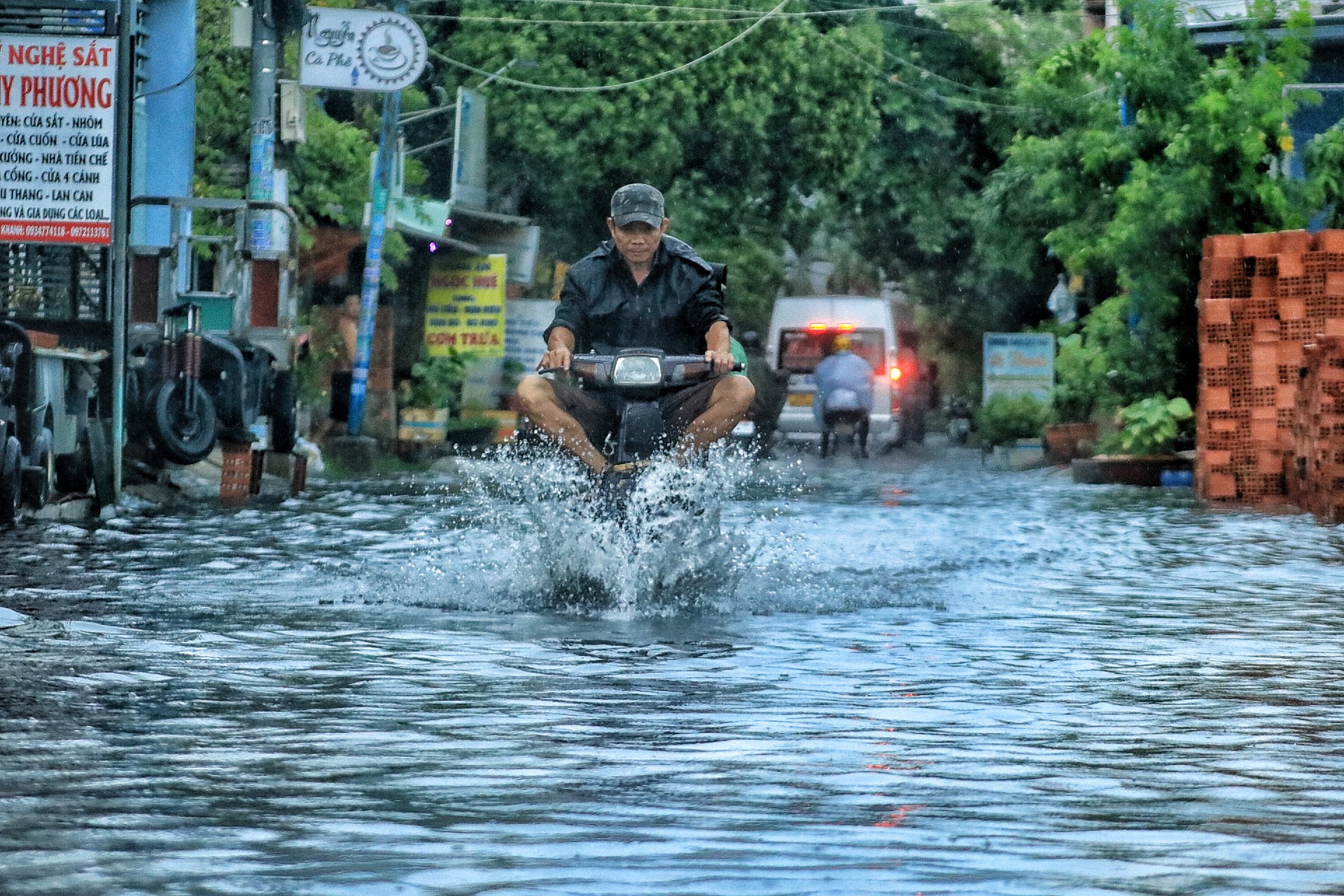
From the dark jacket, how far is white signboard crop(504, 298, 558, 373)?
28131 millimetres

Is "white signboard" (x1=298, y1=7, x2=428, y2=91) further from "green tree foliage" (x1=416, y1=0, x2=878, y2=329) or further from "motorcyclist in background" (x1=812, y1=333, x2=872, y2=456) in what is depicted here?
"green tree foliage" (x1=416, y1=0, x2=878, y2=329)

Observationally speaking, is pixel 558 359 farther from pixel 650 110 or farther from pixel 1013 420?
pixel 650 110

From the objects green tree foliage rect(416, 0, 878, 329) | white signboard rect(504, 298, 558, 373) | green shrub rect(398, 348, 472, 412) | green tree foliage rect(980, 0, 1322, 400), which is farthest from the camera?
green tree foliage rect(416, 0, 878, 329)

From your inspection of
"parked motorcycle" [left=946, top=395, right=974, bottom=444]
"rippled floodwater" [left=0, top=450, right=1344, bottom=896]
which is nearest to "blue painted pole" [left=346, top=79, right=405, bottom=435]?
"parked motorcycle" [left=946, top=395, right=974, bottom=444]

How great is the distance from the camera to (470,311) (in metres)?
36.2

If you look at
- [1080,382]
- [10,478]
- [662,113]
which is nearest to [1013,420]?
[1080,382]

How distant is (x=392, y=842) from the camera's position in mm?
4629

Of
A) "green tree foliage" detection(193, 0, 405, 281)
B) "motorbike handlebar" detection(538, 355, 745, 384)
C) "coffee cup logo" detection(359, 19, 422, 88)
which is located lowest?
"motorbike handlebar" detection(538, 355, 745, 384)

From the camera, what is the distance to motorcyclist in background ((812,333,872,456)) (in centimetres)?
3145

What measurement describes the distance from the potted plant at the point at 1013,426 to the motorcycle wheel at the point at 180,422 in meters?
17.0

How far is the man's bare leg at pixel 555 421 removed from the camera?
1018 centimetres

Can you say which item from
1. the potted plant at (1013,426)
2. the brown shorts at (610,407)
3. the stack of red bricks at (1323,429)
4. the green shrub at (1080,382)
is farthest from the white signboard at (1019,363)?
the brown shorts at (610,407)

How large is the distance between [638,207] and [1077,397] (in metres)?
20.3

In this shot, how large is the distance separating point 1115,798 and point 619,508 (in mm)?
4915
